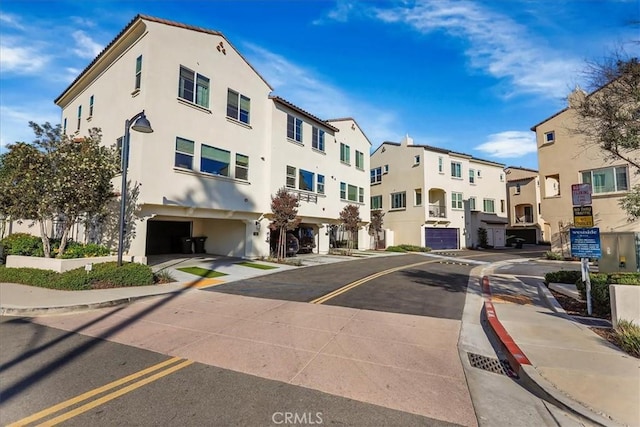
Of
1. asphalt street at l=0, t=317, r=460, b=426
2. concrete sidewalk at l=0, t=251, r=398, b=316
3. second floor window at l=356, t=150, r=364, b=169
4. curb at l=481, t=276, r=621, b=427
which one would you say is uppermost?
second floor window at l=356, t=150, r=364, b=169

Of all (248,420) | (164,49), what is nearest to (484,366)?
(248,420)

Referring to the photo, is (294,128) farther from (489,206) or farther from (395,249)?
(489,206)

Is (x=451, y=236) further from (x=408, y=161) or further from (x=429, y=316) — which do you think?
(x=429, y=316)

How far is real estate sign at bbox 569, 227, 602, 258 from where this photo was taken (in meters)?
7.80

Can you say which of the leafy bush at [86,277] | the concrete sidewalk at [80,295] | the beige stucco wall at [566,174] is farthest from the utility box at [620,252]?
the leafy bush at [86,277]

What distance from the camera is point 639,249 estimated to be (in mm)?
10352

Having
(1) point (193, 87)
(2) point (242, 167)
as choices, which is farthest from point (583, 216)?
(1) point (193, 87)

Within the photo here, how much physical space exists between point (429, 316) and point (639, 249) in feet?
27.2

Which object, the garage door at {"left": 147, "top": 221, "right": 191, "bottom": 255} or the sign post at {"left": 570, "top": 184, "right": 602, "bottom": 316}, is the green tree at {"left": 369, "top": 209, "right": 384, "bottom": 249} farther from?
the sign post at {"left": 570, "top": 184, "right": 602, "bottom": 316}

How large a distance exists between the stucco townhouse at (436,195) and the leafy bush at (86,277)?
27.5 meters

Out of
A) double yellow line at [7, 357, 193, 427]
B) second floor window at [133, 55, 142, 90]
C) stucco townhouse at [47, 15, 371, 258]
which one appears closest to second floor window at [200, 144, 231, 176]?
stucco townhouse at [47, 15, 371, 258]

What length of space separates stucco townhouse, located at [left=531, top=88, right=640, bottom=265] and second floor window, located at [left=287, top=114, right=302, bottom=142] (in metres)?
17.2

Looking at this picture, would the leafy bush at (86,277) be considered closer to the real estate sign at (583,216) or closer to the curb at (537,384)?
the curb at (537,384)

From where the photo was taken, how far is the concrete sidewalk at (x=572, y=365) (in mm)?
3492
